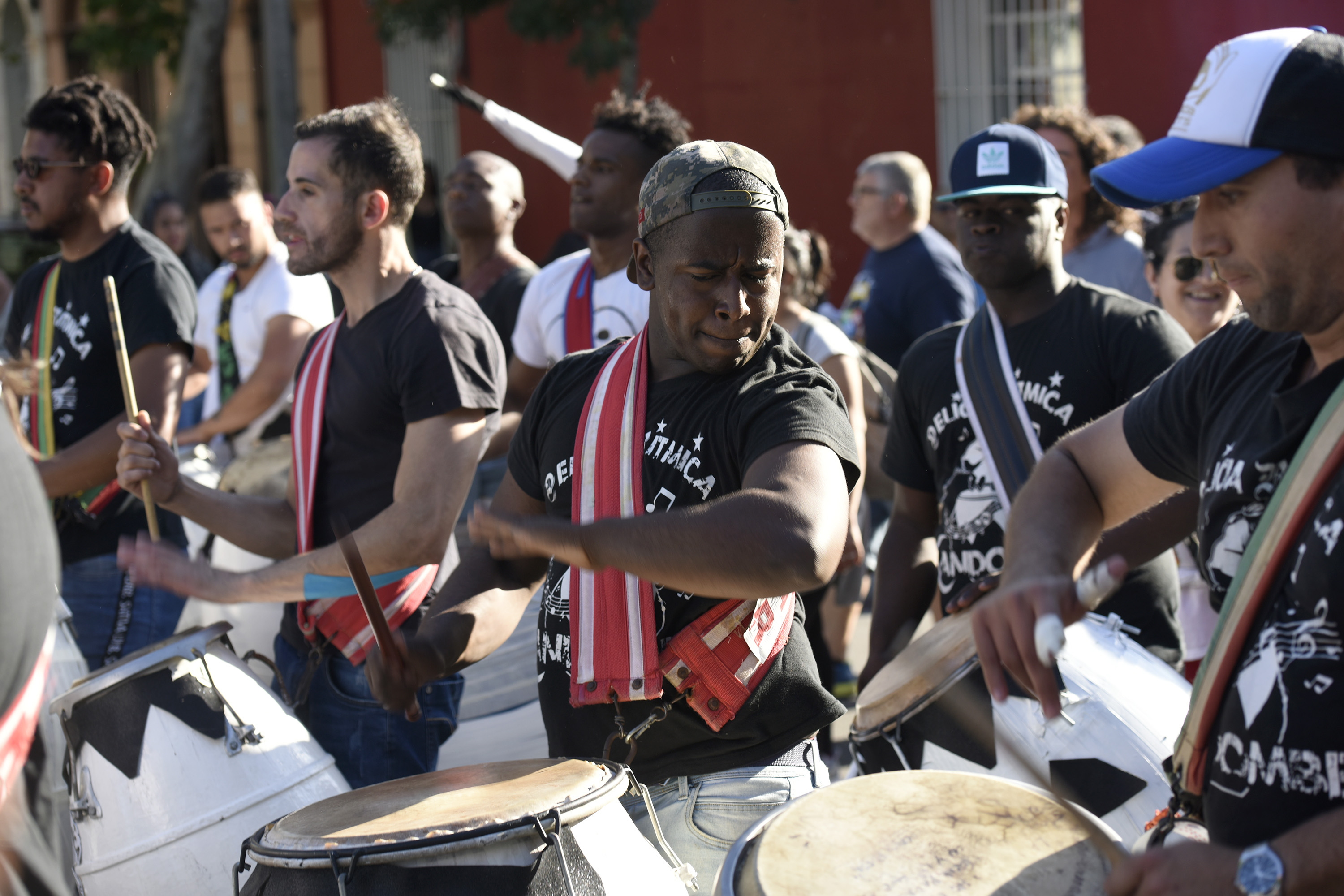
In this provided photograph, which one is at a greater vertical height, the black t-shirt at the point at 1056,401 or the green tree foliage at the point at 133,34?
the green tree foliage at the point at 133,34

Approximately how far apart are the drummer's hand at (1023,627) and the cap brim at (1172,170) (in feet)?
2.06

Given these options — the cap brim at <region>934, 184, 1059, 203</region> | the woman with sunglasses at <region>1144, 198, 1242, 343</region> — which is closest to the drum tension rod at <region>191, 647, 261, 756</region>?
the cap brim at <region>934, 184, 1059, 203</region>

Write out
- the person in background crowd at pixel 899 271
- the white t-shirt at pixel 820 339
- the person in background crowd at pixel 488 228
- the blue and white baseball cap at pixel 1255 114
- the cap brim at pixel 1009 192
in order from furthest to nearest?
the person in background crowd at pixel 899 271 < the person in background crowd at pixel 488 228 < the white t-shirt at pixel 820 339 < the cap brim at pixel 1009 192 < the blue and white baseball cap at pixel 1255 114

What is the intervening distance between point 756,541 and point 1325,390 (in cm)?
89

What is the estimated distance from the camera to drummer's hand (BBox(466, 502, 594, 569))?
2.17 metres

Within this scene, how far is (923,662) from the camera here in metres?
2.95

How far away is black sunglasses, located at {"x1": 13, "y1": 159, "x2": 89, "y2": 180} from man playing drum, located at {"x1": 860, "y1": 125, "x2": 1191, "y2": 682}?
114 inches

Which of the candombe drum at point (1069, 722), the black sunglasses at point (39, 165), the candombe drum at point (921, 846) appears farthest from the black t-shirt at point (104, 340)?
the candombe drum at point (921, 846)

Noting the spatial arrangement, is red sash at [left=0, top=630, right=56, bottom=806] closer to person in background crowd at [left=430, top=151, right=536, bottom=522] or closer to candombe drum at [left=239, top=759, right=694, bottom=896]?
candombe drum at [left=239, top=759, right=694, bottom=896]

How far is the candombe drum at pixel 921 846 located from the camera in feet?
6.19

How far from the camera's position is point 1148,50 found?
13070 millimetres

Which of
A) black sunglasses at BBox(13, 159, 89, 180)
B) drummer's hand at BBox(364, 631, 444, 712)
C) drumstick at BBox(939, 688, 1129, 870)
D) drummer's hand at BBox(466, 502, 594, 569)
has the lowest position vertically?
drumstick at BBox(939, 688, 1129, 870)

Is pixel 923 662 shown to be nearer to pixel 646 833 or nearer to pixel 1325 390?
pixel 646 833

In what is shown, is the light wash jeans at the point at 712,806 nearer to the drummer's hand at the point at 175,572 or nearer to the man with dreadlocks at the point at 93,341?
the drummer's hand at the point at 175,572
